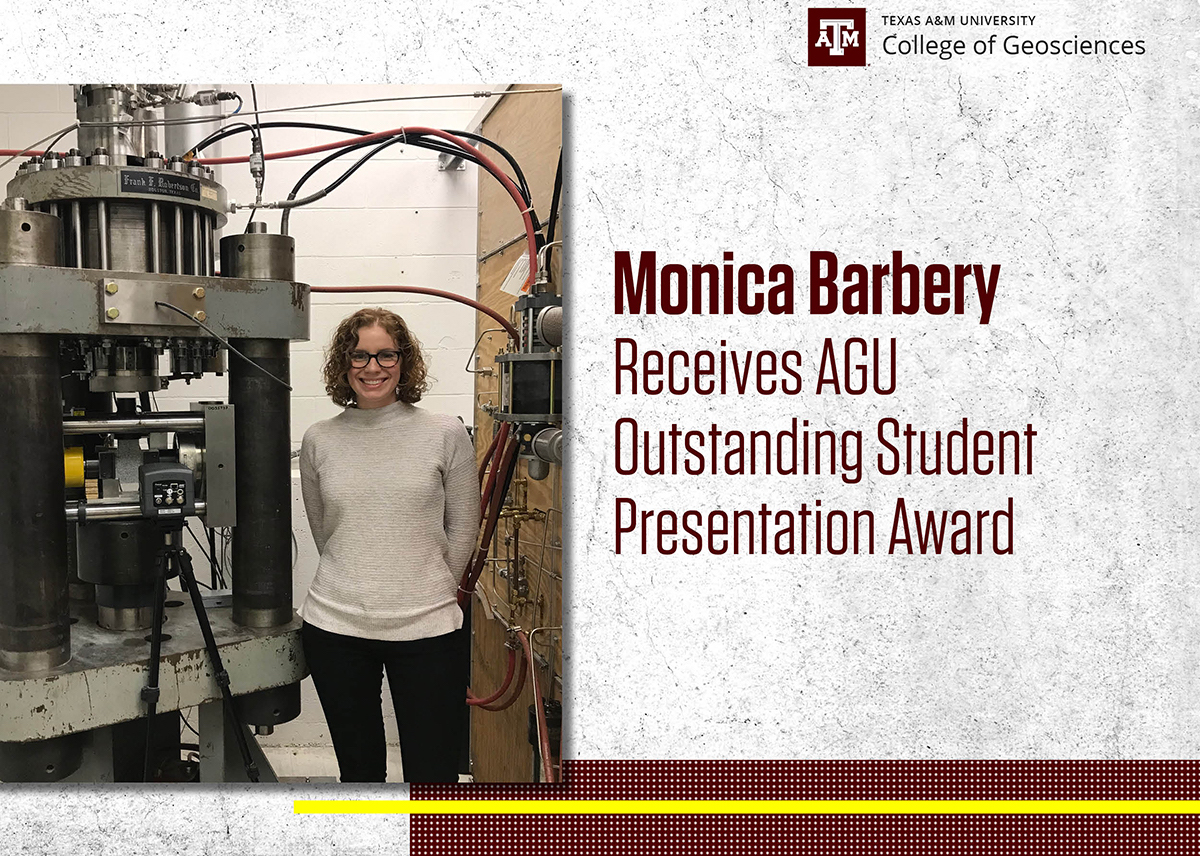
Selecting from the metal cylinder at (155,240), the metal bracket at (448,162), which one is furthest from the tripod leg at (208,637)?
the metal bracket at (448,162)

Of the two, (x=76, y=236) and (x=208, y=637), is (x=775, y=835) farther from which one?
(x=76, y=236)

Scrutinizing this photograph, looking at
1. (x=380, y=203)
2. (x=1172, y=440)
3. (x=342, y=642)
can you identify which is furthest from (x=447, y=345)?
(x=1172, y=440)

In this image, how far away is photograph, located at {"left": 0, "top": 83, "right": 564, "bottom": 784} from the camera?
1606mm

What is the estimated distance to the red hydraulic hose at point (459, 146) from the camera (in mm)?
1652

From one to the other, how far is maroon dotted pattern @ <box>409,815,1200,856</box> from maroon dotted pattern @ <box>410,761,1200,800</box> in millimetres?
39

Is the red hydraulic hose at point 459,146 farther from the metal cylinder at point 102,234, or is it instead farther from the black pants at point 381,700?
the black pants at point 381,700

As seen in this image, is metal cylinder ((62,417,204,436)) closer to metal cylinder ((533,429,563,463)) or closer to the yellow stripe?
metal cylinder ((533,429,563,463))

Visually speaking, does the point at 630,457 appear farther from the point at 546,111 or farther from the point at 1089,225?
the point at 1089,225

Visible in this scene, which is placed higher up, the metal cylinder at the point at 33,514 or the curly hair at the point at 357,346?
the curly hair at the point at 357,346

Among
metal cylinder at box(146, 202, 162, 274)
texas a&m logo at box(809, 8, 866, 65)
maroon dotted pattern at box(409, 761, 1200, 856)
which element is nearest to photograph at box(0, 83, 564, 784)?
metal cylinder at box(146, 202, 162, 274)

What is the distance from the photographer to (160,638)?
162 centimetres

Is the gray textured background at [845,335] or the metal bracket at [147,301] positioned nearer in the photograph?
the metal bracket at [147,301]

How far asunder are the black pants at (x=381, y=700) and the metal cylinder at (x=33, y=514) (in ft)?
1.31

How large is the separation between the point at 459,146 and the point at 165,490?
746 millimetres
